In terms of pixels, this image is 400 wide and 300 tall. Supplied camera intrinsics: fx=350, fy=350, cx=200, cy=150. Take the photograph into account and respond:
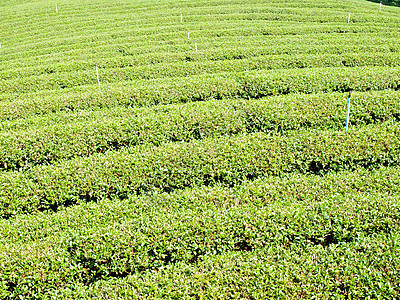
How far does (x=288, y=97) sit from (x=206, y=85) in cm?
369

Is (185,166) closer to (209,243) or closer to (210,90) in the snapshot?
(209,243)

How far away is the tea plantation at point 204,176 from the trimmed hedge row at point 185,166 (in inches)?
1.8

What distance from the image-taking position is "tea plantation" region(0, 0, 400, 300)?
725 centimetres

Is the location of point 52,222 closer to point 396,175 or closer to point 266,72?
point 396,175

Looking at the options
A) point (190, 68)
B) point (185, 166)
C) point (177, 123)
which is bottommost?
point (185, 166)

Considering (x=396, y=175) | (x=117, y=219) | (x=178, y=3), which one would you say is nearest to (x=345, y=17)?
(x=178, y=3)

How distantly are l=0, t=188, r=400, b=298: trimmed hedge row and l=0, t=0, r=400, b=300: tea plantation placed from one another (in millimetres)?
33

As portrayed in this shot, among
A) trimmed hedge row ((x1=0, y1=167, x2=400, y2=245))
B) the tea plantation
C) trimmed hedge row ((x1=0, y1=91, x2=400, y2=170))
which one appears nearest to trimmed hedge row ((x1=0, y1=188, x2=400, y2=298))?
the tea plantation

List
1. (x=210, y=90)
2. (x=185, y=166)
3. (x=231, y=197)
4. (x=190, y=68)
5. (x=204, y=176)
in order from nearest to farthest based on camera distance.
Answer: (x=231, y=197)
(x=204, y=176)
(x=185, y=166)
(x=210, y=90)
(x=190, y=68)

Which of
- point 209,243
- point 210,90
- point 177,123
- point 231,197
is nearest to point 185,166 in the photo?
point 231,197

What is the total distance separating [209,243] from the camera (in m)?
8.06

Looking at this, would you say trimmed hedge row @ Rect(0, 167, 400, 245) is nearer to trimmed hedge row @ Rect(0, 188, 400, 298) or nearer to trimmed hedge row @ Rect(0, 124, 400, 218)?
trimmed hedge row @ Rect(0, 188, 400, 298)

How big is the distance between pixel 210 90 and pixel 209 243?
8.52 m

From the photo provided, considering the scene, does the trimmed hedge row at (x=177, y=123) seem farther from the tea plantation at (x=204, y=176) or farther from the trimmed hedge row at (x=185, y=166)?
the trimmed hedge row at (x=185, y=166)
